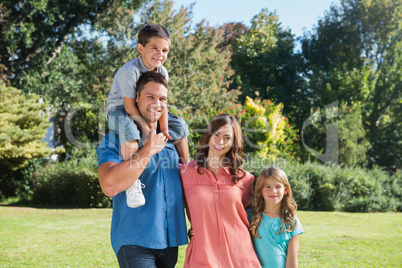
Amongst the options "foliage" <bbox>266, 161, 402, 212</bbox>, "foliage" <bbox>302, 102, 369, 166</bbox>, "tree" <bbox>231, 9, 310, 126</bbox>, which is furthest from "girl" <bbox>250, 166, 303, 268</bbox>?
"tree" <bbox>231, 9, 310, 126</bbox>

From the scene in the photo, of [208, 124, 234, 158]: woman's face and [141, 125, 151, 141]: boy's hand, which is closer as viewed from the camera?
[141, 125, 151, 141]: boy's hand

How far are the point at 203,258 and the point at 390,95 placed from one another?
26794mm

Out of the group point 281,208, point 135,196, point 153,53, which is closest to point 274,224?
point 281,208

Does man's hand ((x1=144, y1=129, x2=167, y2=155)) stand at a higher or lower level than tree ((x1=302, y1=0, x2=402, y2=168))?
lower

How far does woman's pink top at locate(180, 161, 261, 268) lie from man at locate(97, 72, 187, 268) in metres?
0.12

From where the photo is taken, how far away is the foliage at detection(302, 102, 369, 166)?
19.4 m

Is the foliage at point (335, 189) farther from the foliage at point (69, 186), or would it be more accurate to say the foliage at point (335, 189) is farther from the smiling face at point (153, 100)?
the smiling face at point (153, 100)

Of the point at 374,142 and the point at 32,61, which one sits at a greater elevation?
the point at 32,61

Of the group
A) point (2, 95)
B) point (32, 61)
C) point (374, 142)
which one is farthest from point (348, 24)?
point (2, 95)

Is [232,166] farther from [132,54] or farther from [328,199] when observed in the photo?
[132,54]

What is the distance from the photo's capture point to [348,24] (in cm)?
2683

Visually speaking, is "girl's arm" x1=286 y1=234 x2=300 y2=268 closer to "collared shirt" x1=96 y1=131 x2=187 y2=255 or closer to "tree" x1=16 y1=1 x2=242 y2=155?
"collared shirt" x1=96 y1=131 x2=187 y2=255

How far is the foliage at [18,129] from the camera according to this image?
12795 mm

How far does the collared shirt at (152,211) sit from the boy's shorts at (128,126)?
67 mm
